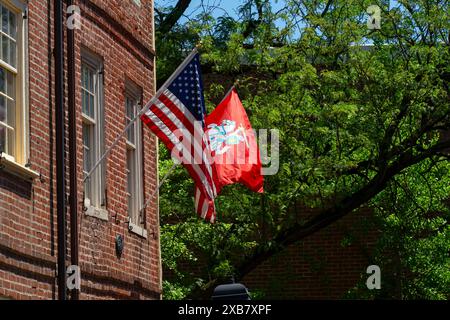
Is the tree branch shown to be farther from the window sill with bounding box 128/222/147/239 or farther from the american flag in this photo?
the american flag

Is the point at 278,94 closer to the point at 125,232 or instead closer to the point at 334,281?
the point at 125,232

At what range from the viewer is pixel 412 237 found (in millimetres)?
27828

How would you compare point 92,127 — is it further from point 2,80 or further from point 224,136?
point 2,80

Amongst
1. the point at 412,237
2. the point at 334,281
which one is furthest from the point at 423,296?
the point at 334,281

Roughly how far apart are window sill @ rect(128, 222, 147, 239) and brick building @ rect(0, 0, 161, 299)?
0.5 inches

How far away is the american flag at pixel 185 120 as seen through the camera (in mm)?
15656

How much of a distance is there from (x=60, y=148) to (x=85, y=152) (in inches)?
56.0

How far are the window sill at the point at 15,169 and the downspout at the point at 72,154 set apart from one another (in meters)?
1.07

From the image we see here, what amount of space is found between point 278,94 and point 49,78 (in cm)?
900

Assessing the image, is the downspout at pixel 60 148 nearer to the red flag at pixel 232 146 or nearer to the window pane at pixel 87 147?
the window pane at pixel 87 147

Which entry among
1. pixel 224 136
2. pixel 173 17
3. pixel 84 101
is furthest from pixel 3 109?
pixel 173 17

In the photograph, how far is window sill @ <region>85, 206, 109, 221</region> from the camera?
15.8m

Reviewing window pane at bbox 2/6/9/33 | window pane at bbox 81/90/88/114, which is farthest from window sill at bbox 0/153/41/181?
window pane at bbox 81/90/88/114

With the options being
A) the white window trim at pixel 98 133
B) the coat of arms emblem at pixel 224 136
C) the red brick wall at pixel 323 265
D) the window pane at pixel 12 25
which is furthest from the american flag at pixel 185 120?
the red brick wall at pixel 323 265
